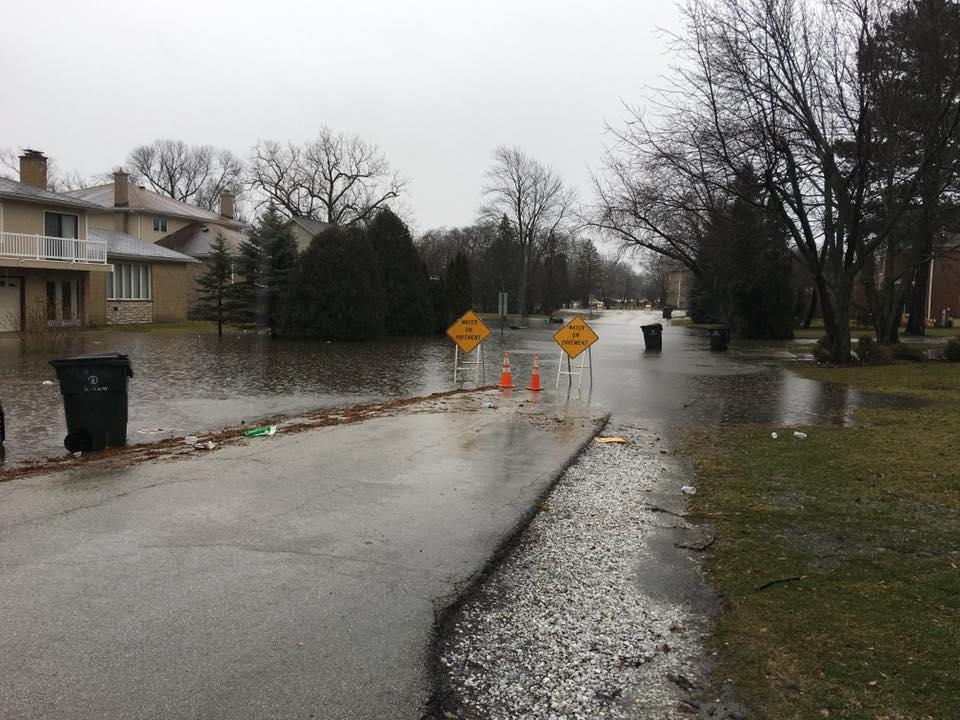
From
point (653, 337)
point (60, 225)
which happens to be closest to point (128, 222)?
point (60, 225)

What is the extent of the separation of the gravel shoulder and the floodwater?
18.7ft

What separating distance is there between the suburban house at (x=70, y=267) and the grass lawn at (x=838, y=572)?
25754 millimetres

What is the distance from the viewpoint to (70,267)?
102 feet

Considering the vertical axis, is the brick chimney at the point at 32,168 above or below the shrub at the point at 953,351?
above

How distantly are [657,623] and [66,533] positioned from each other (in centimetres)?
418

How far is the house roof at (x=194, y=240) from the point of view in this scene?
4725 cm

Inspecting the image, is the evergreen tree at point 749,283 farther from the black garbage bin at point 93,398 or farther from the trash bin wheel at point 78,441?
the trash bin wheel at point 78,441

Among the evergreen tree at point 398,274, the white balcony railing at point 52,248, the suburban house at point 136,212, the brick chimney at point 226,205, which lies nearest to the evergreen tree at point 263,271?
the evergreen tree at point 398,274

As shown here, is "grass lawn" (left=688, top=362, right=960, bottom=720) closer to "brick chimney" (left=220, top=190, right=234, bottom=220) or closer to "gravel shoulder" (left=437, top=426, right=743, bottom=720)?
"gravel shoulder" (left=437, top=426, right=743, bottom=720)

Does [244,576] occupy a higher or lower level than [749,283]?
lower

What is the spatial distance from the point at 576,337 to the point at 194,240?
4056 centimetres

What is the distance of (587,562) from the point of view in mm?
5129

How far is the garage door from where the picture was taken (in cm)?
2998

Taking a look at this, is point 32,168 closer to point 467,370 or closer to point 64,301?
point 64,301
